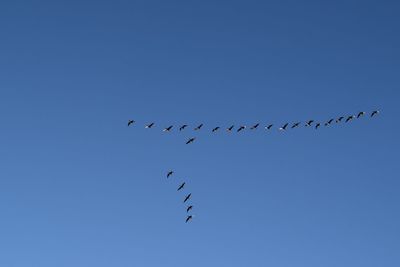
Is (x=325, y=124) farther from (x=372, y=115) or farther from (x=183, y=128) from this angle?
(x=183, y=128)

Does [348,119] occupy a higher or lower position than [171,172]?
higher

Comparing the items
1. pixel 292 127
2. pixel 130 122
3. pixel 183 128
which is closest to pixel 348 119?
pixel 292 127

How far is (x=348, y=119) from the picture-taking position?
67.3m

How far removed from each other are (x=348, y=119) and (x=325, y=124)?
525 centimetres

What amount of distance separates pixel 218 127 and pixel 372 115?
21.2 meters

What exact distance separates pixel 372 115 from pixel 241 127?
18009 millimetres

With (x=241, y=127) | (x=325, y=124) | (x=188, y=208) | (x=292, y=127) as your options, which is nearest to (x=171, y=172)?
(x=188, y=208)

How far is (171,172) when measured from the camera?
66562 millimetres

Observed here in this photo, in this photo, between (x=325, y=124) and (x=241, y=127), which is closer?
(x=325, y=124)

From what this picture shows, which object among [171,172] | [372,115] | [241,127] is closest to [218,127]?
[241,127]

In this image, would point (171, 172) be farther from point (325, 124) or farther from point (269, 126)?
point (325, 124)

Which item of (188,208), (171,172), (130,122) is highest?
(130,122)

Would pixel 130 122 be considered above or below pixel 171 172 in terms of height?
above

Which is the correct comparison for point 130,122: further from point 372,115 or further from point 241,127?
Result: point 372,115
